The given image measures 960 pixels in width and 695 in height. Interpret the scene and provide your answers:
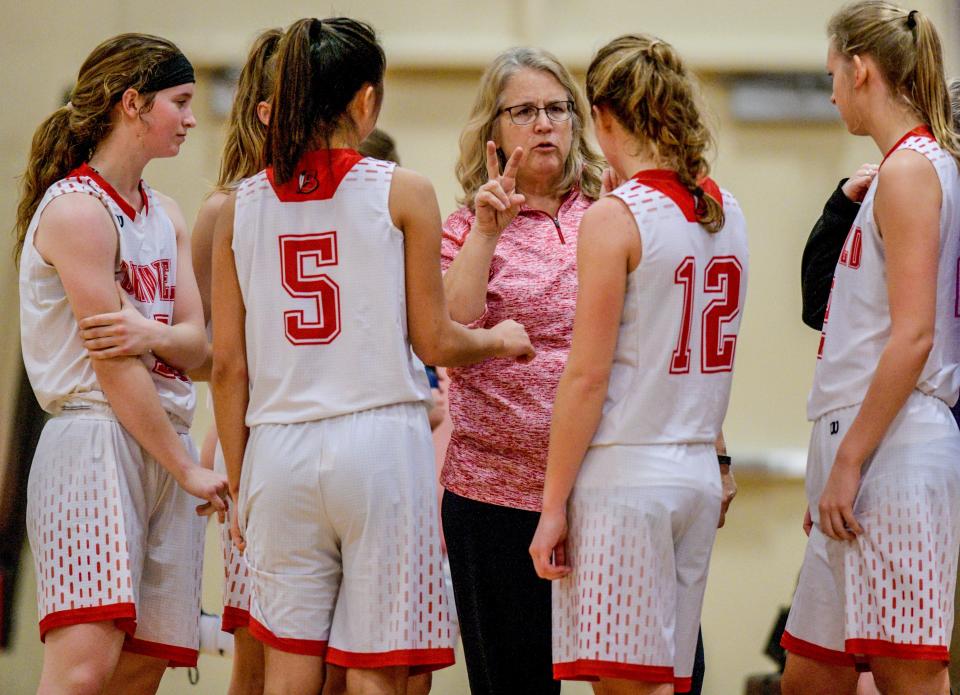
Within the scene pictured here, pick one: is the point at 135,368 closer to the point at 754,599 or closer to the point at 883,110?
the point at 883,110

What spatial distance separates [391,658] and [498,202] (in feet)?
3.15

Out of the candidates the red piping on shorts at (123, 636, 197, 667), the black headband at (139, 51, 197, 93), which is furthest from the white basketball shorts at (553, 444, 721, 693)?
the black headband at (139, 51, 197, 93)

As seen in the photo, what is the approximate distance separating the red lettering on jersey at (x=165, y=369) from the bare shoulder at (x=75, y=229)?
21 cm

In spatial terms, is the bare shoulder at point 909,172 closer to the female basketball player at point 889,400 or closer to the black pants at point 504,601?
the female basketball player at point 889,400

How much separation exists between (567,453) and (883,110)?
97 centimetres

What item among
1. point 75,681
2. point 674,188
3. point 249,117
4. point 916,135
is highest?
point 249,117

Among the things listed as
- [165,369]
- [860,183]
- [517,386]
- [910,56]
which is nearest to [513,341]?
[517,386]

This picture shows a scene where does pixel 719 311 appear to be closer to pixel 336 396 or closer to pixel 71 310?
pixel 336 396

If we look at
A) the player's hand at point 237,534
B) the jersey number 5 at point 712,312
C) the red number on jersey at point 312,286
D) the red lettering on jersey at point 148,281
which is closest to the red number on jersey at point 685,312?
the jersey number 5 at point 712,312

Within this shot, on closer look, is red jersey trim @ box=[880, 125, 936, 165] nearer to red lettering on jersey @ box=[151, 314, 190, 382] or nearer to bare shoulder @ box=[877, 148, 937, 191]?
bare shoulder @ box=[877, 148, 937, 191]

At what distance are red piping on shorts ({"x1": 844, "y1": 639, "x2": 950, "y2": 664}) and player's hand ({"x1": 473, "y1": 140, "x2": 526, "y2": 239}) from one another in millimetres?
1103

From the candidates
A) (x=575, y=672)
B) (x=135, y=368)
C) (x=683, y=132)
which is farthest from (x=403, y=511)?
(x=683, y=132)

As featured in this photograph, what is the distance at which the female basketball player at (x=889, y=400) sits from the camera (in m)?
2.14

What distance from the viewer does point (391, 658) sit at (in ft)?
6.54
